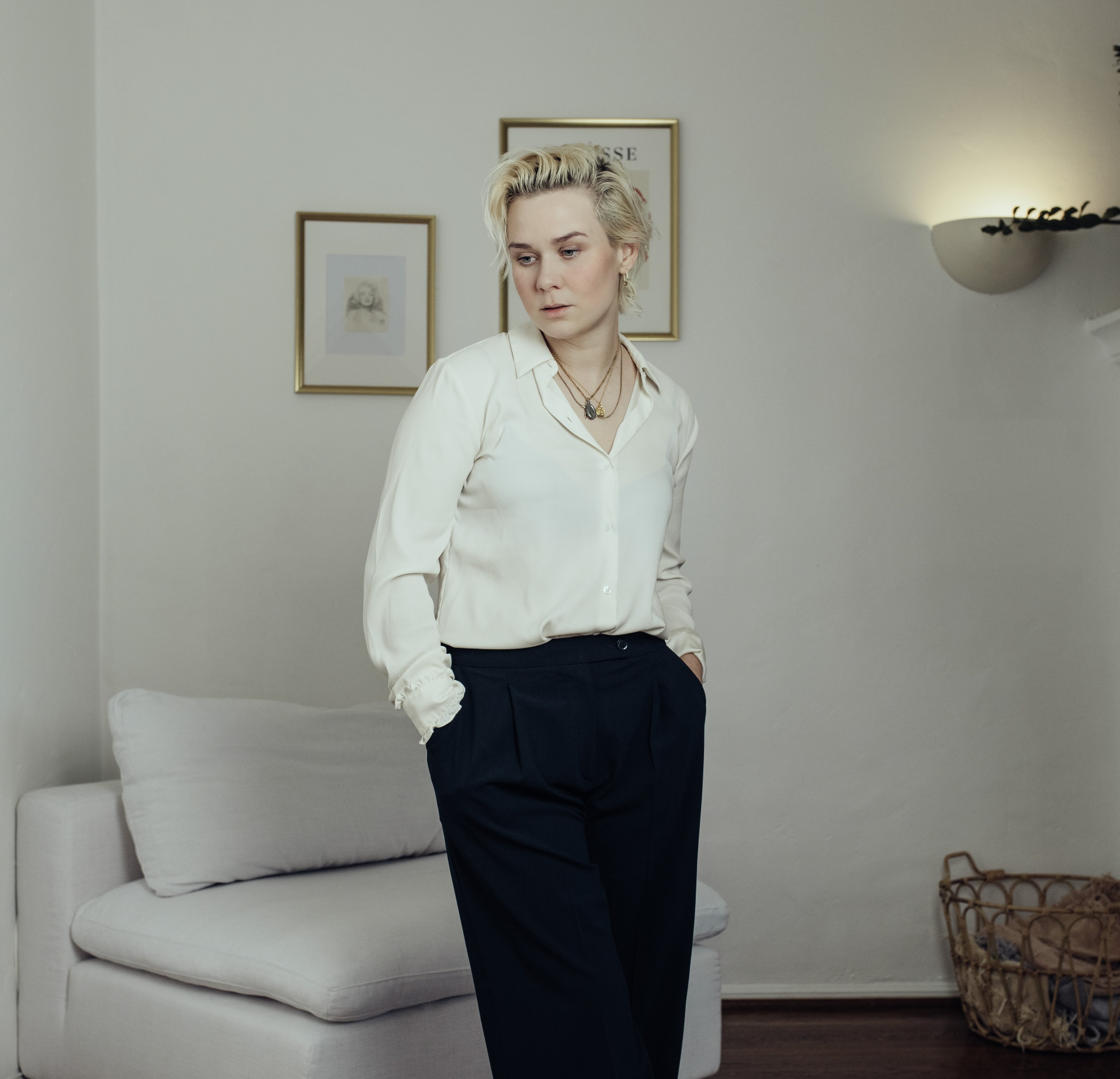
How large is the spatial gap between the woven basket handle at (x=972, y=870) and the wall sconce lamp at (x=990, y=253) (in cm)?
139

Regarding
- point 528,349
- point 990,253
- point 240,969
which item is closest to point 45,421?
point 240,969

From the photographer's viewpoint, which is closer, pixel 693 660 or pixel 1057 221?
pixel 693 660

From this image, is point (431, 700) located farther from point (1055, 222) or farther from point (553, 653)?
point (1055, 222)

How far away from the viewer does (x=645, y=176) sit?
269 cm

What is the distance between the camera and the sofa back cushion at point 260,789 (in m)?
1.98

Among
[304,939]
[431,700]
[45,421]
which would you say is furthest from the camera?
[45,421]

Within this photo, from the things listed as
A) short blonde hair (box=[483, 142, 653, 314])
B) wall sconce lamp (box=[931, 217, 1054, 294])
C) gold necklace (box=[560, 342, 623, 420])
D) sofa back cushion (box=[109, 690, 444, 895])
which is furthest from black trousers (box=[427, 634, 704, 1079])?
wall sconce lamp (box=[931, 217, 1054, 294])

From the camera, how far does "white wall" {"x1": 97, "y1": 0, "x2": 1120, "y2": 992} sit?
2668 mm

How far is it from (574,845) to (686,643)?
41 centimetres

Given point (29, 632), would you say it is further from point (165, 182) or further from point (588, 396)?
point (588, 396)

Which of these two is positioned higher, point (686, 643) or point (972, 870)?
point (686, 643)

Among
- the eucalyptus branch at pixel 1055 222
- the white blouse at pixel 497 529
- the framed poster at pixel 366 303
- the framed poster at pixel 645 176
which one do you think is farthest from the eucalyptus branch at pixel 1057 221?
the white blouse at pixel 497 529

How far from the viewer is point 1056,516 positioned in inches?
108

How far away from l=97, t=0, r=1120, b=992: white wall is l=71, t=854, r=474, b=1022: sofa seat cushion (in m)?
0.79
